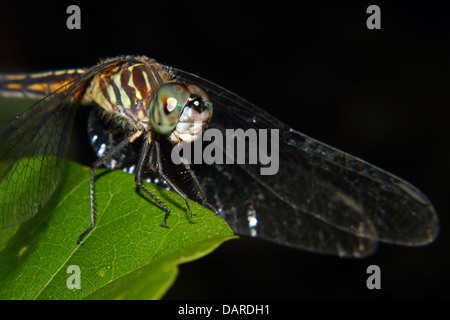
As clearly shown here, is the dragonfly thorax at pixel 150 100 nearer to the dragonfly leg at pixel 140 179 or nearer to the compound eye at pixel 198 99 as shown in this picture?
the compound eye at pixel 198 99

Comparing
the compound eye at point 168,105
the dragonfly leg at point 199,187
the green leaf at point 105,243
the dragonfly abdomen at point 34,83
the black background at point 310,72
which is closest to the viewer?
the green leaf at point 105,243

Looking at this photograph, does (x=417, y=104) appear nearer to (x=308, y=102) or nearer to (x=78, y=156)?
(x=308, y=102)

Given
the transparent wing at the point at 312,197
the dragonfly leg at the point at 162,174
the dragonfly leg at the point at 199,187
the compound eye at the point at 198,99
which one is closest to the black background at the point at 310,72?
the transparent wing at the point at 312,197

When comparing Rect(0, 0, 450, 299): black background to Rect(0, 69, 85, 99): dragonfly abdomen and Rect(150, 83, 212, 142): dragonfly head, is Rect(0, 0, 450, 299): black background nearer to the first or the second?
Rect(0, 69, 85, 99): dragonfly abdomen

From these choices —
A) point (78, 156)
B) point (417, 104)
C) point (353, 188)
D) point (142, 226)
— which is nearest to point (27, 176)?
point (142, 226)

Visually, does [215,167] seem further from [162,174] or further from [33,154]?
[33,154]

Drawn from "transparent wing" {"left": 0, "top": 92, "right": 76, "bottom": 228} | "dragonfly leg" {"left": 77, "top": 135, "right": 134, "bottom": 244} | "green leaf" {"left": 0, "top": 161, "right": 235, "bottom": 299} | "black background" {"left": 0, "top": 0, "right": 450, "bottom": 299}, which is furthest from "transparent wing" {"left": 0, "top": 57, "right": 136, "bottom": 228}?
"black background" {"left": 0, "top": 0, "right": 450, "bottom": 299}
